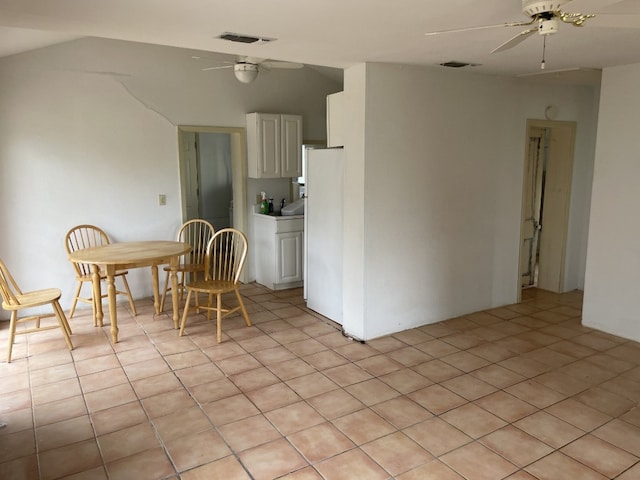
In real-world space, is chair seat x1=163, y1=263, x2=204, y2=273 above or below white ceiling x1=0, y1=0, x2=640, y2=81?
below

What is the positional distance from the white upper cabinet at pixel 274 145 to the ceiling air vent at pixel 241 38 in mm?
2338

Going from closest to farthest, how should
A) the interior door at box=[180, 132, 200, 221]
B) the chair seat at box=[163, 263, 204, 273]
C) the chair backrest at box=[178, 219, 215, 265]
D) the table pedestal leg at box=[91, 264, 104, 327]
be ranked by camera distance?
the table pedestal leg at box=[91, 264, 104, 327] → the chair seat at box=[163, 263, 204, 273] → the chair backrest at box=[178, 219, 215, 265] → the interior door at box=[180, 132, 200, 221]

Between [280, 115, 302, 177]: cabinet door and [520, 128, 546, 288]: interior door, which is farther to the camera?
[280, 115, 302, 177]: cabinet door

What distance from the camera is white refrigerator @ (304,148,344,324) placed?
414 cm

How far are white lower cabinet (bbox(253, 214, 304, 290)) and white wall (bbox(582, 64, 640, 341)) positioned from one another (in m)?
2.92

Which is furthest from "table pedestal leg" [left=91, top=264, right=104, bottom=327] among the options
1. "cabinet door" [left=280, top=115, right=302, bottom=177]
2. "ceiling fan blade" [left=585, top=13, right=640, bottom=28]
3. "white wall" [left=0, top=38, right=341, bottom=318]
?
"ceiling fan blade" [left=585, top=13, right=640, bottom=28]

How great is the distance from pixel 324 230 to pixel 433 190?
103cm

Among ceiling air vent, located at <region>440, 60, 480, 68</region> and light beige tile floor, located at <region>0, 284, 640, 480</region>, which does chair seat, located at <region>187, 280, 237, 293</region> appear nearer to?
light beige tile floor, located at <region>0, 284, 640, 480</region>

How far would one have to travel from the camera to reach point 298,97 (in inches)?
227

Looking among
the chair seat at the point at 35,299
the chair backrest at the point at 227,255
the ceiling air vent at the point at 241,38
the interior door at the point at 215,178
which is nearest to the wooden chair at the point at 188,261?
the chair backrest at the point at 227,255

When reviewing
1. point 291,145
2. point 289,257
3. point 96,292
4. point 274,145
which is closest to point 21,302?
point 96,292

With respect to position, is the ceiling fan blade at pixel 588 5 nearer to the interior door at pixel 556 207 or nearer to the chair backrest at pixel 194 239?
the interior door at pixel 556 207

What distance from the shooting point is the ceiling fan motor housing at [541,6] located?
191 cm

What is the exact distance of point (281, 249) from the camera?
5.34 meters
